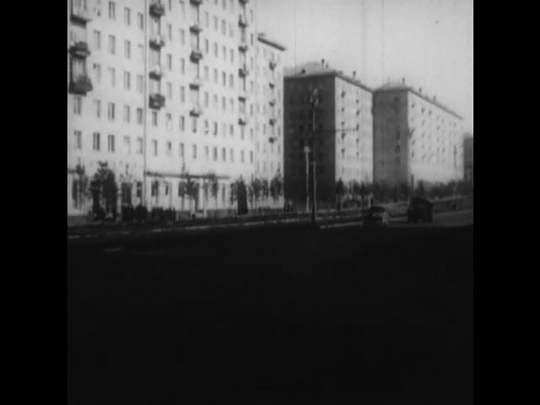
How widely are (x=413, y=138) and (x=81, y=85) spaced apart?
7.34 feet

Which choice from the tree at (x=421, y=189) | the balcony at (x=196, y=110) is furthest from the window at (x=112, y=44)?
the tree at (x=421, y=189)

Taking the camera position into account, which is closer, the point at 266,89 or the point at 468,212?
the point at 468,212

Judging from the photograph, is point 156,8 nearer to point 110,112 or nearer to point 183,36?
point 183,36

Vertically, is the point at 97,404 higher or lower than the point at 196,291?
lower

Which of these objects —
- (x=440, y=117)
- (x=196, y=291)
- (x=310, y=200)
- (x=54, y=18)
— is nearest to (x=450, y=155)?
(x=440, y=117)

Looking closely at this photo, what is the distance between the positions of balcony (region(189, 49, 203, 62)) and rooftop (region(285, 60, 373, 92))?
59cm

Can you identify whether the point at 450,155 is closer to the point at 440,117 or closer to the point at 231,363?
the point at 440,117

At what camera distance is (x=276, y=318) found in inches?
182

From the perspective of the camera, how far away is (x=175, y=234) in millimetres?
4797

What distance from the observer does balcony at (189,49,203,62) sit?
477cm

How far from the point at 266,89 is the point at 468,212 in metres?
1.57

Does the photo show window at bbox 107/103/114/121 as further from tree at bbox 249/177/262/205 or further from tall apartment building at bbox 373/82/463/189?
tall apartment building at bbox 373/82/463/189

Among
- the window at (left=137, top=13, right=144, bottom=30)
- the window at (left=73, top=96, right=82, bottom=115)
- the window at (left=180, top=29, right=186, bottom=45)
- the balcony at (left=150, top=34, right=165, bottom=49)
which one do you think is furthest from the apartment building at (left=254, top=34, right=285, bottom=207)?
the window at (left=73, top=96, right=82, bottom=115)

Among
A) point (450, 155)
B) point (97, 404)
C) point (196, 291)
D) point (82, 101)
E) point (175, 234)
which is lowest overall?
point (97, 404)
